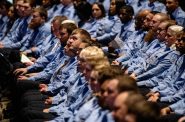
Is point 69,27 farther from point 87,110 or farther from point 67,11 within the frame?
point 67,11

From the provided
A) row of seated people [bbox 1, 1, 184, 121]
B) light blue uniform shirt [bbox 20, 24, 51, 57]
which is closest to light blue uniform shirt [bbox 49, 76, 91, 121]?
row of seated people [bbox 1, 1, 184, 121]

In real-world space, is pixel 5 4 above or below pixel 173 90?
above

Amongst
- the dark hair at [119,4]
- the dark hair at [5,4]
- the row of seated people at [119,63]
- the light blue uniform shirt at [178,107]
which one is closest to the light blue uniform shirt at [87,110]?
the row of seated people at [119,63]

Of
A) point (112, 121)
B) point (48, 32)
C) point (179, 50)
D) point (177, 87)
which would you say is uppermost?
point (48, 32)

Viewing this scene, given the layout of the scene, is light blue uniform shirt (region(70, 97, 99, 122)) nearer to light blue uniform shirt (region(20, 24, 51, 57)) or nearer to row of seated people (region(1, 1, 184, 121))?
row of seated people (region(1, 1, 184, 121))

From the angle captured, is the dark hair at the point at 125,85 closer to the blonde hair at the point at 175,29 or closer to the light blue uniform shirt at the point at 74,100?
the light blue uniform shirt at the point at 74,100

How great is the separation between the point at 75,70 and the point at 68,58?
31cm

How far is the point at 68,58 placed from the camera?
3.95 m

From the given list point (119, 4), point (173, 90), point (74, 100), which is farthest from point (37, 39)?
point (173, 90)

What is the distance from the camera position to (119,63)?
173 inches

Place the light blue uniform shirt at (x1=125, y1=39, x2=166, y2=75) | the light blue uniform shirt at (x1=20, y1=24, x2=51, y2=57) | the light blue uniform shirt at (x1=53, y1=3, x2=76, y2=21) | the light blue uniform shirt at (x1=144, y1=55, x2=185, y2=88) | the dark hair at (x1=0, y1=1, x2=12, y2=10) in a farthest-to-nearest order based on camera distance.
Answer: the dark hair at (x1=0, y1=1, x2=12, y2=10)
the light blue uniform shirt at (x1=53, y1=3, x2=76, y2=21)
the light blue uniform shirt at (x1=20, y1=24, x2=51, y2=57)
the light blue uniform shirt at (x1=125, y1=39, x2=166, y2=75)
the light blue uniform shirt at (x1=144, y1=55, x2=185, y2=88)

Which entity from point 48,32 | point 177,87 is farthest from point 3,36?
point 177,87

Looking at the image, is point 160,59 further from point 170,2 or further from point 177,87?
point 170,2

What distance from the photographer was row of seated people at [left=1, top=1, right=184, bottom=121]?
3.28 meters
